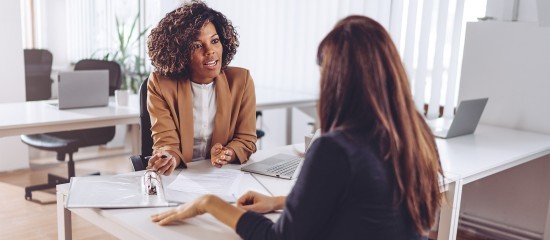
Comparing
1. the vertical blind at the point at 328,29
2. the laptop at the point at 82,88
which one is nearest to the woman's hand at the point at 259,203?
the vertical blind at the point at 328,29

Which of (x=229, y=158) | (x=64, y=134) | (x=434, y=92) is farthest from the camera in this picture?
(x=64, y=134)

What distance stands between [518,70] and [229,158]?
5.66 feet

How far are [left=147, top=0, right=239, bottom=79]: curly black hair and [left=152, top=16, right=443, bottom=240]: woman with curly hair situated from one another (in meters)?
1.00

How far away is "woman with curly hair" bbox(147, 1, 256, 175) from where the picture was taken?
6.55 feet

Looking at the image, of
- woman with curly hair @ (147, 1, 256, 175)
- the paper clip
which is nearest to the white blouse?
woman with curly hair @ (147, 1, 256, 175)

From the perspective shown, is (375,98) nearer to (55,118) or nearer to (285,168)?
(285,168)

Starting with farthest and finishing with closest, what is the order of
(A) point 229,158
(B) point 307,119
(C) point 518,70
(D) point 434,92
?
(B) point 307,119
(D) point 434,92
(C) point 518,70
(A) point 229,158

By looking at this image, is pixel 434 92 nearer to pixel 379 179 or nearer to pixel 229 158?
pixel 229 158

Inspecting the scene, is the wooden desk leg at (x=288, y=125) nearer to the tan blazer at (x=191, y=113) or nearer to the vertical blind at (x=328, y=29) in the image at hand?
the vertical blind at (x=328, y=29)

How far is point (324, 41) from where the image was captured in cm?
111

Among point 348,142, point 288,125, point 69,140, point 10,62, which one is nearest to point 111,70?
point 69,140

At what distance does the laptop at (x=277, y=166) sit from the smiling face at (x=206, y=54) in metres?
0.40

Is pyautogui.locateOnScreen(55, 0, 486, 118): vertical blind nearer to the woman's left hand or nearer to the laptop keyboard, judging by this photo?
the laptop keyboard

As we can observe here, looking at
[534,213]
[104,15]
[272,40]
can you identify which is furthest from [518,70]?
[104,15]
